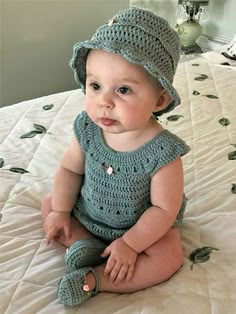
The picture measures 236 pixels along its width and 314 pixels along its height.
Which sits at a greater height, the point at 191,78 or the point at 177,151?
the point at 177,151

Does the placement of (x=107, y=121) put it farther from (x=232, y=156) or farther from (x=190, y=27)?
(x=190, y=27)

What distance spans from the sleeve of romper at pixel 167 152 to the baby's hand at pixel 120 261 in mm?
151

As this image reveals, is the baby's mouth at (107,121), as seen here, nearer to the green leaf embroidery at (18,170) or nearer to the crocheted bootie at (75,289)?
the crocheted bootie at (75,289)

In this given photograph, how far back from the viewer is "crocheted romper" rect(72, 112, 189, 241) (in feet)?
2.67

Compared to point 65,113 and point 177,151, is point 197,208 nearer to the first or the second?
point 177,151

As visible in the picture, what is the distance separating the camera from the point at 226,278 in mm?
795

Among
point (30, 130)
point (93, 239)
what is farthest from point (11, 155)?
point (93, 239)

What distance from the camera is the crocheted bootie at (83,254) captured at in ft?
2.55

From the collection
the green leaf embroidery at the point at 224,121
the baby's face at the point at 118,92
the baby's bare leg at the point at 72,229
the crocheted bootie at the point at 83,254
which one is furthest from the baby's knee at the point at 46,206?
the green leaf embroidery at the point at 224,121

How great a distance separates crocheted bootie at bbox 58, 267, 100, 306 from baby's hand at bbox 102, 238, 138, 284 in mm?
30

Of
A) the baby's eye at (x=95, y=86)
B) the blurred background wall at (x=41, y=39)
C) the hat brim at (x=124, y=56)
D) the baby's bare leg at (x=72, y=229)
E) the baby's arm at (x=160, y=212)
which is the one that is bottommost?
the blurred background wall at (x=41, y=39)

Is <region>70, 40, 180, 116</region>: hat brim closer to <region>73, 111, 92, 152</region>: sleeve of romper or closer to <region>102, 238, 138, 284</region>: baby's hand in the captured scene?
<region>73, 111, 92, 152</region>: sleeve of romper

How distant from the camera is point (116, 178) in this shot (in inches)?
32.9

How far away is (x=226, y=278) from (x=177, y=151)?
0.83 ft
